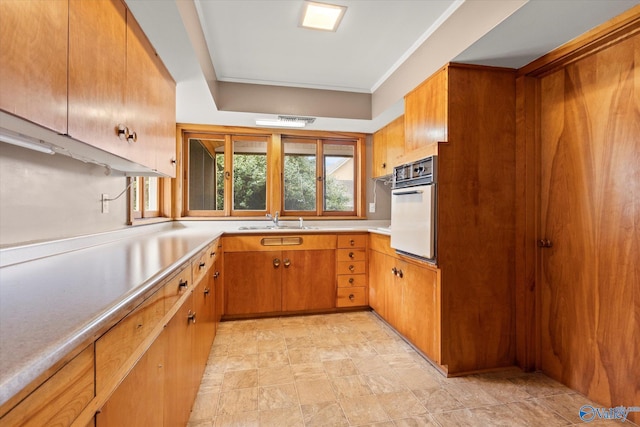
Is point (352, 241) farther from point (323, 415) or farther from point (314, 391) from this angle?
point (323, 415)

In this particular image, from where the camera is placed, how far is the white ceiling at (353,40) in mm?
1529

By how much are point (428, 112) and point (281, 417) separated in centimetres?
217

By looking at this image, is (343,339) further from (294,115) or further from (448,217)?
(294,115)

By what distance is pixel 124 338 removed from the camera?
0.76 m

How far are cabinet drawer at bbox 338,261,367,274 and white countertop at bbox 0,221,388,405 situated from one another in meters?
1.85

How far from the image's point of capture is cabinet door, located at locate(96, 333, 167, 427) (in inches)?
28.1

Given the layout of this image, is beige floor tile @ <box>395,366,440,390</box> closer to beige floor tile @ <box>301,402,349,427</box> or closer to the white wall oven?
beige floor tile @ <box>301,402,349,427</box>

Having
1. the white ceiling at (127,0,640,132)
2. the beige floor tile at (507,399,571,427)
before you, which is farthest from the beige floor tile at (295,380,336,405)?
the white ceiling at (127,0,640,132)

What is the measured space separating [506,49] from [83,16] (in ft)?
7.00

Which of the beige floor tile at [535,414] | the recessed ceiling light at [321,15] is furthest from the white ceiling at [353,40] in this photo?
the beige floor tile at [535,414]

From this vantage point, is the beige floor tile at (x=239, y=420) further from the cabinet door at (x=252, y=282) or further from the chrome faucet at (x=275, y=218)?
the chrome faucet at (x=275, y=218)

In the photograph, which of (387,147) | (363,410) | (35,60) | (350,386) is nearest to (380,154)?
(387,147)

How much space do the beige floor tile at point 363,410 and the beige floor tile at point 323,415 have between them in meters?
0.04

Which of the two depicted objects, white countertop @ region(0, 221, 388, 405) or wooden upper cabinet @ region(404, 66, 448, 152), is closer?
white countertop @ region(0, 221, 388, 405)
